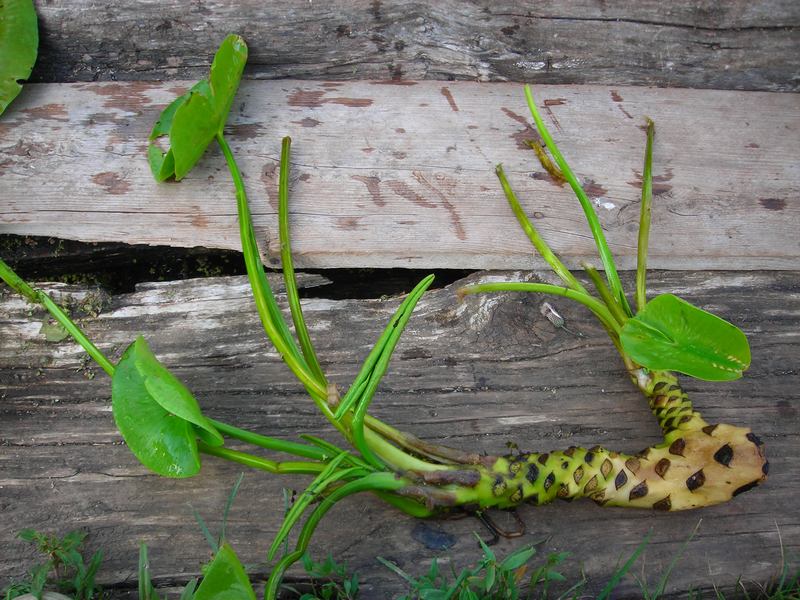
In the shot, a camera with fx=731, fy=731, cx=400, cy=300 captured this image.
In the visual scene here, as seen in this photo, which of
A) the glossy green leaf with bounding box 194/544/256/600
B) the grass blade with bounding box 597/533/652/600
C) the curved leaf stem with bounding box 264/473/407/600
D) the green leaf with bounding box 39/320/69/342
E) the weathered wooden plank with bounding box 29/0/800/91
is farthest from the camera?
the weathered wooden plank with bounding box 29/0/800/91

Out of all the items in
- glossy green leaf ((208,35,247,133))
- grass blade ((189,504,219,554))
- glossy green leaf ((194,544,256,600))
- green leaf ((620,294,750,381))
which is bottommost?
grass blade ((189,504,219,554))

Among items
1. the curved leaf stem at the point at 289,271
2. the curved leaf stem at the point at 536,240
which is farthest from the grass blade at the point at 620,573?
the curved leaf stem at the point at 289,271

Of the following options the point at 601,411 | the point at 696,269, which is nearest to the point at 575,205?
the point at 696,269

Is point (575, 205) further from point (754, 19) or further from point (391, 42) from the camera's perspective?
point (754, 19)

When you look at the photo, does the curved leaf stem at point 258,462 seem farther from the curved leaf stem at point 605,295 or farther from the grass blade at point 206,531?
the curved leaf stem at point 605,295

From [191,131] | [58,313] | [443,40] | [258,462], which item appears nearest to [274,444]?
[258,462]

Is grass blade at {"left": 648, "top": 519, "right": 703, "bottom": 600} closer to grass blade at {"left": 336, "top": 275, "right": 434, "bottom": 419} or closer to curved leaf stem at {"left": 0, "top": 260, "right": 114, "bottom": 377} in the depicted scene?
grass blade at {"left": 336, "top": 275, "right": 434, "bottom": 419}

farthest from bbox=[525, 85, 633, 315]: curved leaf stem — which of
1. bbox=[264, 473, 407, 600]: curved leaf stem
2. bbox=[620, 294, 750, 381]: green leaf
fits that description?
bbox=[264, 473, 407, 600]: curved leaf stem
